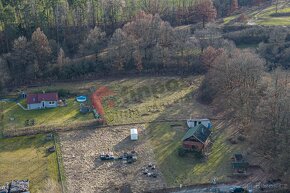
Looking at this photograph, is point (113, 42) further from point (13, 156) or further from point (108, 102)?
point (13, 156)

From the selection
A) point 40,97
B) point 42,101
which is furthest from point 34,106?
point 40,97

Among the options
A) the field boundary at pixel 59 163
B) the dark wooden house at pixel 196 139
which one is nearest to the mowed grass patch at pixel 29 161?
the field boundary at pixel 59 163

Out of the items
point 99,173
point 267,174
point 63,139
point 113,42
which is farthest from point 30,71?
point 267,174

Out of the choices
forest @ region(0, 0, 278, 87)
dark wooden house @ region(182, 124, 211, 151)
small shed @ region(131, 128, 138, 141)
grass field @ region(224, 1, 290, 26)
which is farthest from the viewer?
grass field @ region(224, 1, 290, 26)

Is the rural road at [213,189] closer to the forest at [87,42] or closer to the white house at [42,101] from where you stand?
the white house at [42,101]

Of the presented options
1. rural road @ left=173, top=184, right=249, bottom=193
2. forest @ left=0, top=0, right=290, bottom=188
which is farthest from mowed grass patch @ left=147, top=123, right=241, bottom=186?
forest @ left=0, top=0, right=290, bottom=188

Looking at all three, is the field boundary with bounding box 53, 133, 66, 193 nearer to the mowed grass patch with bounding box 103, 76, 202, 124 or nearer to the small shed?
the mowed grass patch with bounding box 103, 76, 202, 124
